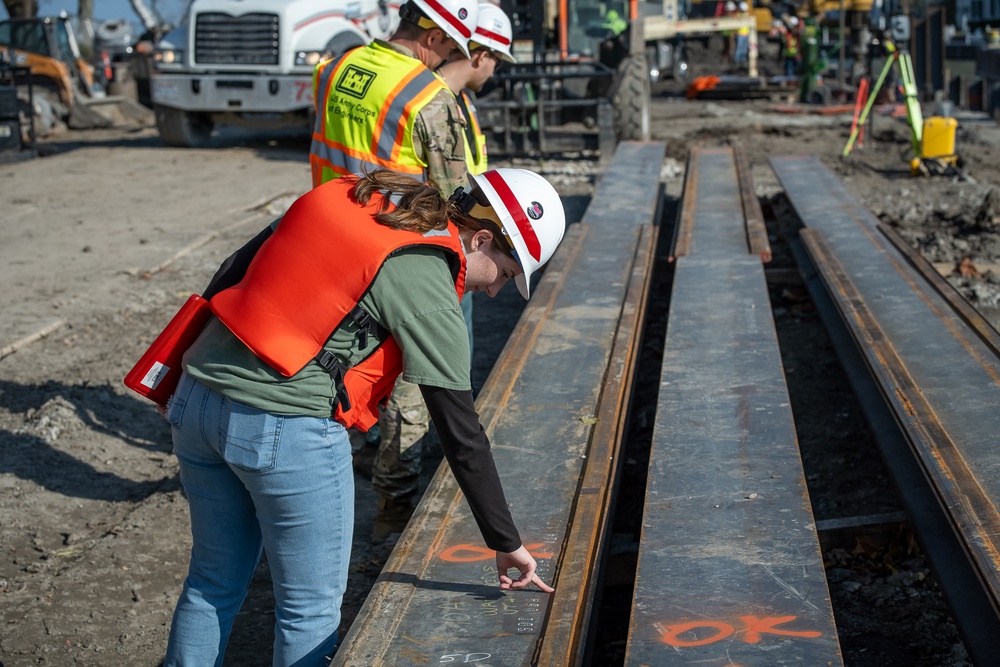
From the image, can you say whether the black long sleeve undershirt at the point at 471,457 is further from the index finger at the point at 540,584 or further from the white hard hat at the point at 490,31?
the white hard hat at the point at 490,31

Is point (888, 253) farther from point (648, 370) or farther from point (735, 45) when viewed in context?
point (735, 45)

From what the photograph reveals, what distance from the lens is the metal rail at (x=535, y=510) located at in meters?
2.60

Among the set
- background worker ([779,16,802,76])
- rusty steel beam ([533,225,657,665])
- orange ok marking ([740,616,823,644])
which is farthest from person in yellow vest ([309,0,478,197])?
background worker ([779,16,802,76])

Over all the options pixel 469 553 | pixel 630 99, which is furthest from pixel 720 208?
pixel 469 553

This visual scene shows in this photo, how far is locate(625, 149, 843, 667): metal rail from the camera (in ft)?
8.23

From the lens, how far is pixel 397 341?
223 centimetres

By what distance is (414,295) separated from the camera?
86.8 inches

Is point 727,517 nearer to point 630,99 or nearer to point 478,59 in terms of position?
point 478,59

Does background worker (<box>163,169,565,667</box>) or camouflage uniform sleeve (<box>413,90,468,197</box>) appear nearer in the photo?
background worker (<box>163,169,565,667</box>)

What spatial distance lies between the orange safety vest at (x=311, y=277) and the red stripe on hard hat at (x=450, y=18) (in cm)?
174

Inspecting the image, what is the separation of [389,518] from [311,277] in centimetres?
204

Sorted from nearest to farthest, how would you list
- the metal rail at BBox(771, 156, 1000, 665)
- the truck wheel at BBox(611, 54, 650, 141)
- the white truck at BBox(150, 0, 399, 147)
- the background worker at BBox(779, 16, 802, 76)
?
the metal rail at BBox(771, 156, 1000, 665) → the truck wheel at BBox(611, 54, 650, 141) → the white truck at BBox(150, 0, 399, 147) → the background worker at BBox(779, 16, 802, 76)

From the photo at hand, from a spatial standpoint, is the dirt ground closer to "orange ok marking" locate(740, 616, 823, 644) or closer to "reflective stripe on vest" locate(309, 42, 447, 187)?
"orange ok marking" locate(740, 616, 823, 644)

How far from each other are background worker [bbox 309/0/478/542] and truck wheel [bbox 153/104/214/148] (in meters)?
11.5
